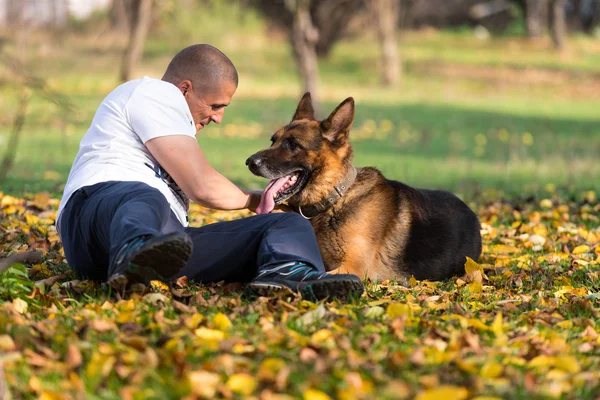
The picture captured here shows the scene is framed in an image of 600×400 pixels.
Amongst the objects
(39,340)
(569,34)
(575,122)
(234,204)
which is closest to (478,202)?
(234,204)

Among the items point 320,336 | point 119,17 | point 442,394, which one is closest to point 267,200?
point 320,336

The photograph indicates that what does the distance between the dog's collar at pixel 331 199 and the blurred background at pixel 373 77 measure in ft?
7.16

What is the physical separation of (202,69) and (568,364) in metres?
2.69

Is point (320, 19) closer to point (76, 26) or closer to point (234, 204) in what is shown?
point (76, 26)

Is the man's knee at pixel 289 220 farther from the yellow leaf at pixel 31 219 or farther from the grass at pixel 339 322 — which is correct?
the yellow leaf at pixel 31 219

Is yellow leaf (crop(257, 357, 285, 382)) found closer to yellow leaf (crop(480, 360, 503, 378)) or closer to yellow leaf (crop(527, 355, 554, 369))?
yellow leaf (crop(480, 360, 503, 378))

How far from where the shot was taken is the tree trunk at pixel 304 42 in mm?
21000

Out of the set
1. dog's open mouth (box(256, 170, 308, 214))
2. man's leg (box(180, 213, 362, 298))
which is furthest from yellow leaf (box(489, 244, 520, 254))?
man's leg (box(180, 213, 362, 298))

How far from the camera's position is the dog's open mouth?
5.07 m

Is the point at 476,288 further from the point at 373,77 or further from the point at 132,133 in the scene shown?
the point at 373,77

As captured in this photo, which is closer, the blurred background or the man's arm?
the man's arm

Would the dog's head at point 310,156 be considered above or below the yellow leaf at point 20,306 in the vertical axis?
above

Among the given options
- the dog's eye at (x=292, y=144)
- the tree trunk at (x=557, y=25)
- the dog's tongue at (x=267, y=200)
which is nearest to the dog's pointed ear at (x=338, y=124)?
the dog's eye at (x=292, y=144)

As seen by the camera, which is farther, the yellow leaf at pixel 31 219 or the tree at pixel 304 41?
the tree at pixel 304 41
